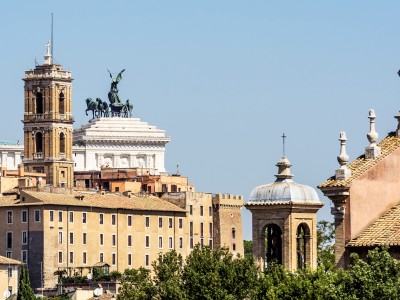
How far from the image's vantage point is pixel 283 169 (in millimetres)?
63000

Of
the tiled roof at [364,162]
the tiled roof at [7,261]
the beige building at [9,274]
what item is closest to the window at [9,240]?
the tiled roof at [7,261]

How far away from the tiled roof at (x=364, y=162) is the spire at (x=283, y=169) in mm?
6260

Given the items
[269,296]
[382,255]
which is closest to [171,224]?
[269,296]

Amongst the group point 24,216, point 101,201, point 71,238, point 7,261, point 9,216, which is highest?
point 101,201

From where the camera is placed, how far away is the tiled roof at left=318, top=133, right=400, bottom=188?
54406 millimetres

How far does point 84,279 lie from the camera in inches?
6422

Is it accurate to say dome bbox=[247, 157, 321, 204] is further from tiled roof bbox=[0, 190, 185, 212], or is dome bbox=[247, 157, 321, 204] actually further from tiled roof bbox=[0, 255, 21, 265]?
tiled roof bbox=[0, 190, 185, 212]

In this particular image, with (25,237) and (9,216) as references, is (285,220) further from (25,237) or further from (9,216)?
(9,216)

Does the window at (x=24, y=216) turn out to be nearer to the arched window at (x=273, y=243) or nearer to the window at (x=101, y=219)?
the window at (x=101, y=219)

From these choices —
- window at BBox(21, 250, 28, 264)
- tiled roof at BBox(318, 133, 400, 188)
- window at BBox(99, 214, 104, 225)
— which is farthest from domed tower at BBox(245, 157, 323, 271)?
window at BBox(99, 214, 104, 225)

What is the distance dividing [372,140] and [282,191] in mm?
7094

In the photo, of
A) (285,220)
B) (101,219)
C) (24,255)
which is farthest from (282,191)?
(101,219)

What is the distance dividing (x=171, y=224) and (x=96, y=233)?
446 inches

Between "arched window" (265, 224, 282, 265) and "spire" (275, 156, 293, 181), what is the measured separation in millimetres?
1483
